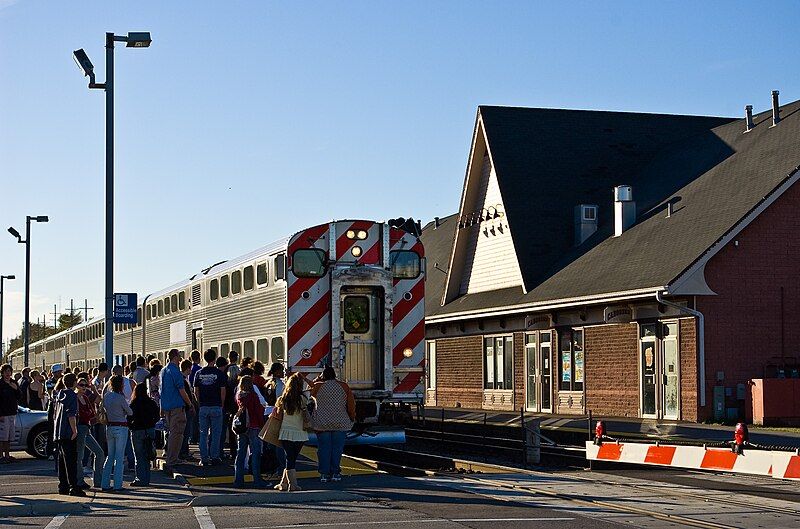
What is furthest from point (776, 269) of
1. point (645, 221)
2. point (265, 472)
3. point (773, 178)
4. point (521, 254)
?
point (265, 472)

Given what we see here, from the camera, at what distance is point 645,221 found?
115ft

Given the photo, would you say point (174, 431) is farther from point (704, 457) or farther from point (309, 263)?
point (704, 457)

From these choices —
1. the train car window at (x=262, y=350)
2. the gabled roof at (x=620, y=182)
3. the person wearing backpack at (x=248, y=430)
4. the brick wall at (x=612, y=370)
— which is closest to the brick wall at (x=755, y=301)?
the gabled roof at (x=620, y=182)

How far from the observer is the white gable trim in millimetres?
29250

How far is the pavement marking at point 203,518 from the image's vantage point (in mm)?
14016

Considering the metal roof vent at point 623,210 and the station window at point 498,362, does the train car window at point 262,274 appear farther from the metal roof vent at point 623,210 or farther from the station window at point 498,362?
the station window at point 498,362

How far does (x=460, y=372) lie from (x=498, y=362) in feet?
11.1

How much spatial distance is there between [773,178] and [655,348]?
16.0 feet

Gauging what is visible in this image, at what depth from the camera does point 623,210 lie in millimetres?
35969

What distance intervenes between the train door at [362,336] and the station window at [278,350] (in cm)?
109

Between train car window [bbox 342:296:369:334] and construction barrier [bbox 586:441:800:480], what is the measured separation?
4655mm

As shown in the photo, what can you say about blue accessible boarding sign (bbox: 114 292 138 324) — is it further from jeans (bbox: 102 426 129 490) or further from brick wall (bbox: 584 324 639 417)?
brick wall (bbox: 584 324 639 417)

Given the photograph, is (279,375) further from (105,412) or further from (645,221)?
(645,221)

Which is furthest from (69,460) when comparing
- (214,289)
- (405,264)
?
(214,289)
